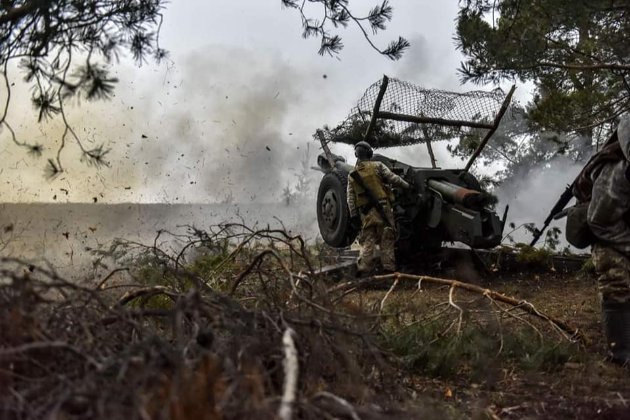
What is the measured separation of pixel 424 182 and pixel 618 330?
4.59m

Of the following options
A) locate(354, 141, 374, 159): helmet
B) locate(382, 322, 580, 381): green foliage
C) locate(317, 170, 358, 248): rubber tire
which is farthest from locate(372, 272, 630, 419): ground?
locate(317, 170, 358, 248): rubber tire

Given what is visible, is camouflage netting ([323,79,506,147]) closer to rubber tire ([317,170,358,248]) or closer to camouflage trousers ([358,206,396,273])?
rubber tire ([317,170,358,248])

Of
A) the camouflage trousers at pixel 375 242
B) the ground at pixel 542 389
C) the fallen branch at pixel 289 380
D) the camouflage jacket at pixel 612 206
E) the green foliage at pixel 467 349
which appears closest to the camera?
the fallen branch at pixel 289 380

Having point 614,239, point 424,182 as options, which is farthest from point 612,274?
point 424,182

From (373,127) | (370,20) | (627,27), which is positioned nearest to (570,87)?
(627,27)

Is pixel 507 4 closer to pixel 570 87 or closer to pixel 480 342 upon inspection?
pixel 480 342

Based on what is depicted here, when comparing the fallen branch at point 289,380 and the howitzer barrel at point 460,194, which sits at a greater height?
the howitzer barrel at point 460,194

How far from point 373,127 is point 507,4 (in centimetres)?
297

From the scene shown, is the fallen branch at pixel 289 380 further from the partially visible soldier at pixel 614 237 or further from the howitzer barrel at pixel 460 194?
the howitzer barrel at pixel 460 194

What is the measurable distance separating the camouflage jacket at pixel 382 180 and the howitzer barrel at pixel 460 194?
1.28 ft

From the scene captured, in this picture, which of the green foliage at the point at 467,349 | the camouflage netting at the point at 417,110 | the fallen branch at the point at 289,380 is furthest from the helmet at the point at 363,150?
the fallen branch at the point at 289,380

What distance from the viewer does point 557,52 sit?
373 inches

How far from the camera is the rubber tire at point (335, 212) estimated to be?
9555 mm

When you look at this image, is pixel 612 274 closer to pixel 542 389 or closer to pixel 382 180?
pixel 542 389
